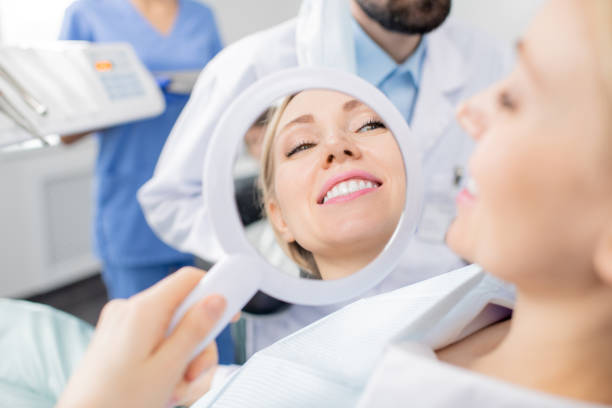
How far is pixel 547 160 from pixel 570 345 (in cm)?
16

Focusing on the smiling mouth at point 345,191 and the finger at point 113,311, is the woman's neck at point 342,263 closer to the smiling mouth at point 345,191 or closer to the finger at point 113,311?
the smiling mouth at point 345,191

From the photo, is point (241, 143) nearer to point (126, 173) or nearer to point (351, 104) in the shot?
point (351, 104)

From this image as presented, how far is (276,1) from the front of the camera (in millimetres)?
1032

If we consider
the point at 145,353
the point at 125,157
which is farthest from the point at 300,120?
the point at 125,157

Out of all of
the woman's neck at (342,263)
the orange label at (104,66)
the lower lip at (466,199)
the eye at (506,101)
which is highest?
the eye at (506,101)

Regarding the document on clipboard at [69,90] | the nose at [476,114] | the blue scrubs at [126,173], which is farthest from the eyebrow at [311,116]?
the blue scrubs at [126,173]

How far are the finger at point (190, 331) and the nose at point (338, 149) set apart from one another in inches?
6.8

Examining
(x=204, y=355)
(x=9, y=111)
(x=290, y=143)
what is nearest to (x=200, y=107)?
(x=9, y=111)

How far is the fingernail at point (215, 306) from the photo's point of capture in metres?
0.42

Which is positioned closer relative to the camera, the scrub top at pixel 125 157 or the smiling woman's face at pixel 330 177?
the smiling woman's face at pixel 330 177

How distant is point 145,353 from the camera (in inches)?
15.4

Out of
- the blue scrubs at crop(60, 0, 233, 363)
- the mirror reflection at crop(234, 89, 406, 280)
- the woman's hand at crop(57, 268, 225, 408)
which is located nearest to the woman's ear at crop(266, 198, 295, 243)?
the mirror reflection at crop(234, 89, 406, 280)

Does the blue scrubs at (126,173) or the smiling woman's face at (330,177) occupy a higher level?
the smiling woman's face at (330,177)

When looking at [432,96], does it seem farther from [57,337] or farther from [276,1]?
[57,337]
